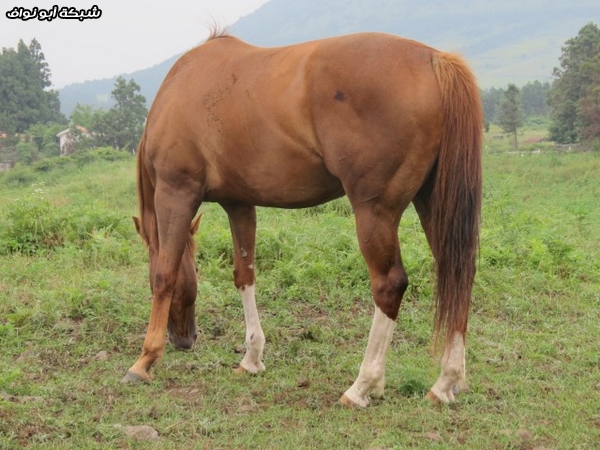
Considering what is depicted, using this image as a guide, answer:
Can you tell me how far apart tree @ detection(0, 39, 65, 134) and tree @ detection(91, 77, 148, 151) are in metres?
6.24

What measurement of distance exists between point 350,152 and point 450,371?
141 centimetres

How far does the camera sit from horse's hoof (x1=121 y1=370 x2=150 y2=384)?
496 cm

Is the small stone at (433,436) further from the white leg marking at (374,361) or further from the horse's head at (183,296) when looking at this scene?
the horse's head at (183,296)

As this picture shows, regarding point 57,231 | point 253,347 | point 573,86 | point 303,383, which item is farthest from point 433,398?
point 573,86

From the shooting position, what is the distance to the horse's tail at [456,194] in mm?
4184

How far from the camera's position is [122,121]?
144 ft

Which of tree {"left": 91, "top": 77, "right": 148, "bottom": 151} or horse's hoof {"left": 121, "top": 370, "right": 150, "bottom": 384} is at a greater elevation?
tree {"left": 91, "top": 77, "right": 148, "bottom": 151}

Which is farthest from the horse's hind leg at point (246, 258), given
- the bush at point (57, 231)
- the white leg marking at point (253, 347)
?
the bush at point (57, 231)

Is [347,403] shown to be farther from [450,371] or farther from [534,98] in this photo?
[534,98]

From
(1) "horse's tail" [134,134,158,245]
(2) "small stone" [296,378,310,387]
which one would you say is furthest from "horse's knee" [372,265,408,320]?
(1) "horse's tail" [134,134,158,245]

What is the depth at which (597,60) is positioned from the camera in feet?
98.3

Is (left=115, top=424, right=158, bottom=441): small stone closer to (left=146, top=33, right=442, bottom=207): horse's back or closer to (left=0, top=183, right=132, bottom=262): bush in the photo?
(left=146, top=33, right=442, bottom=207): horse's back

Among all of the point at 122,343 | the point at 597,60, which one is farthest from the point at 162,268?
the point at 597,60

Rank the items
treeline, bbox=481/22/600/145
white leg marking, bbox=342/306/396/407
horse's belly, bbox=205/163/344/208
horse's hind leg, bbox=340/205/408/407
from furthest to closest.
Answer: treeline, bbox=481/22/600/145
horse's belly, bbox=205/163/344/208
white leg marking, bbox=342/306/396/407
horse's hind leg, bbox=340/205/408/407
